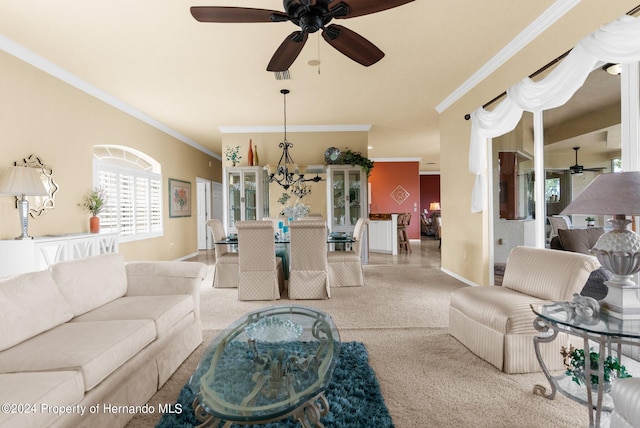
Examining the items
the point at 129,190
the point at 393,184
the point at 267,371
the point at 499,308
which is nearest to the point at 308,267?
the point at 499,308

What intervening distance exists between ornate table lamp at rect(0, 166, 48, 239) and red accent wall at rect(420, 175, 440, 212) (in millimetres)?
12171

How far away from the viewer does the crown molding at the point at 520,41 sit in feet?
9.16

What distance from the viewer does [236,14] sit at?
194cm

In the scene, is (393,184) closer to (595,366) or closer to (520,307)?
(520,307)

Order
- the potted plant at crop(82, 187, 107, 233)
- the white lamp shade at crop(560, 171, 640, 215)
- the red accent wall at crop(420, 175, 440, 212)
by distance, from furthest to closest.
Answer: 1. the red accent wall at crop(420, 175, 440, 212)
2. the potted plant at crop(82, 187, 107, 233)
3. the white lamp shade at crop(560, 171, 640, 215)

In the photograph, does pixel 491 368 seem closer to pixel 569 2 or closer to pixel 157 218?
pixel 569 2

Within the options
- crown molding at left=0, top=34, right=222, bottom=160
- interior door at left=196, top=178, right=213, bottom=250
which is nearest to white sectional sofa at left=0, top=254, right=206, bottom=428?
crown molding at left=0, top=34, right=222, bottom=160

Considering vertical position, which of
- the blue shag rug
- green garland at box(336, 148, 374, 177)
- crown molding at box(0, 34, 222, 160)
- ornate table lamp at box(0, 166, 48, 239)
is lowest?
the blue shag rug

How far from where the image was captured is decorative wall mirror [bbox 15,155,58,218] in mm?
3518

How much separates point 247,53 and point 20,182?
8.29ft

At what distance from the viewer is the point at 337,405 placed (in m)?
1.78

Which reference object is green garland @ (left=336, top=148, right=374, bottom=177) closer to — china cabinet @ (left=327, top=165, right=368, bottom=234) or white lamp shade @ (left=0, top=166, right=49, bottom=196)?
china cabinet @ (left=327, top=165, right=368, bottom=234)

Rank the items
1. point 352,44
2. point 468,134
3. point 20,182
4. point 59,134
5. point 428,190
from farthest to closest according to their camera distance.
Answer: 1. point 428,190
2. point 468,134
3. point 59,134
4. point 20,182
5. point 352,44

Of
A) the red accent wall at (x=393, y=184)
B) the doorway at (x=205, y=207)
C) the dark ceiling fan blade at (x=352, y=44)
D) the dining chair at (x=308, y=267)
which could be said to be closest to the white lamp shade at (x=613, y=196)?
the dark ceiling fan blade at (x=352, y=44)
